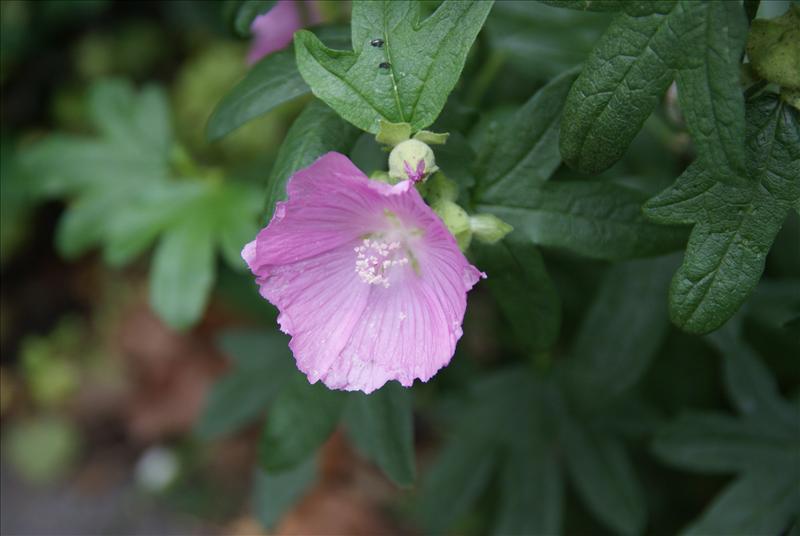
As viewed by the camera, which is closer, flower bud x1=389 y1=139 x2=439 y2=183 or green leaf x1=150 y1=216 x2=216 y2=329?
flower bud x1=389 y1=139 x2=439 y2=183

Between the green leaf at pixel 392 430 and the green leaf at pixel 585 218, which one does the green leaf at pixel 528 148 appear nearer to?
the green leaf at pixel 585 218

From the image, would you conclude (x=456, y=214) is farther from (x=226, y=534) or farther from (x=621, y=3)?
(x=226, y=534)

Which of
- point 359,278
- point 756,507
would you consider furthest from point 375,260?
point 756,507

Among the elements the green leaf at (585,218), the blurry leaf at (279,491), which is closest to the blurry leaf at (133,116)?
the blurry leaf at (279,491)

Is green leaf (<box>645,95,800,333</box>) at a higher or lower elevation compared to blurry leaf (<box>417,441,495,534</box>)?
higher

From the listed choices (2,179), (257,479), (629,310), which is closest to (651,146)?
(629,310)

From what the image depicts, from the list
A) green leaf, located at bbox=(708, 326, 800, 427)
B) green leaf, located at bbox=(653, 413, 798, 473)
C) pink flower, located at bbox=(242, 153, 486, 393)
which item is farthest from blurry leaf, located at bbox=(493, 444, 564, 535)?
pink flower, located at bbox=(242, 153, 486, 393)

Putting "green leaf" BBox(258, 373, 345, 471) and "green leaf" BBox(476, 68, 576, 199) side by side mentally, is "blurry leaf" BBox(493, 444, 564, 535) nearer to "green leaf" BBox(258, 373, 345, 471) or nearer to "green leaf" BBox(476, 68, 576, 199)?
"green leaf" BBox(258, 373, 345, 471)
